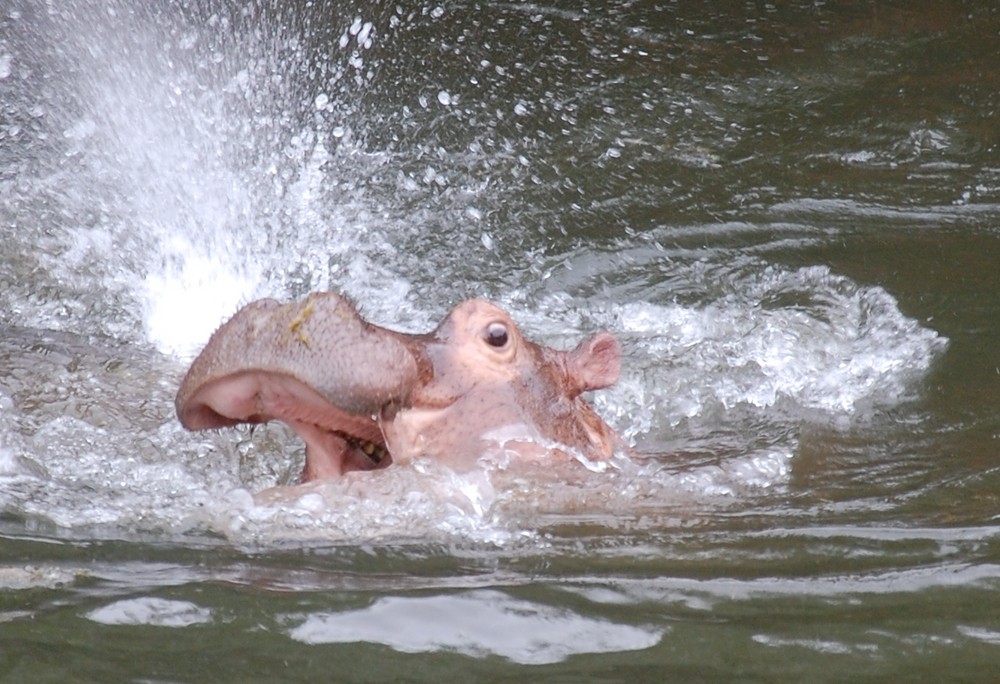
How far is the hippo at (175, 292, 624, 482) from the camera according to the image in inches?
121

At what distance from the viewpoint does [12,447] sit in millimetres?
3691

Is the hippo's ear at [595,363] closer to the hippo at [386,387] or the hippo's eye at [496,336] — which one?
the hippo at [386,387]

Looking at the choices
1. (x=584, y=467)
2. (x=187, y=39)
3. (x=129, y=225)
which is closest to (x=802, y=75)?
(x=187, y=39)

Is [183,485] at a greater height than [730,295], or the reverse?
[730,295]

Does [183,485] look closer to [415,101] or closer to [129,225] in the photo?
[129,225]

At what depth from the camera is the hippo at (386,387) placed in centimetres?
308

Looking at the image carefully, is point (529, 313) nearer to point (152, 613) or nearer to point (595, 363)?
point (595, 363)

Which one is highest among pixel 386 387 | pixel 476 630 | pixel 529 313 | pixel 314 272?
pixel 314 272

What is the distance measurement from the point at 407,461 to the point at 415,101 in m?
3.90

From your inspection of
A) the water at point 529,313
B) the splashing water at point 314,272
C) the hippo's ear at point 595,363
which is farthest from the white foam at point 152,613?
the hippo's ear at point 595,363

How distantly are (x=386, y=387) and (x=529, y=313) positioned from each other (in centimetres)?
222

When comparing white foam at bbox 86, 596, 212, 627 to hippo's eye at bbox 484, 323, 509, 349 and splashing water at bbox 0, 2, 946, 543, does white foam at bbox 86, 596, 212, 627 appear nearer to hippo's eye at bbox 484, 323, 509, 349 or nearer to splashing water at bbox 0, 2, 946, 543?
splashing water at bbox 0, 2, 946, 543

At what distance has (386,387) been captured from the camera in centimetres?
316

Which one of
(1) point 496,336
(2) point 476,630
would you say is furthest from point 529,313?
(2) point 476,630
